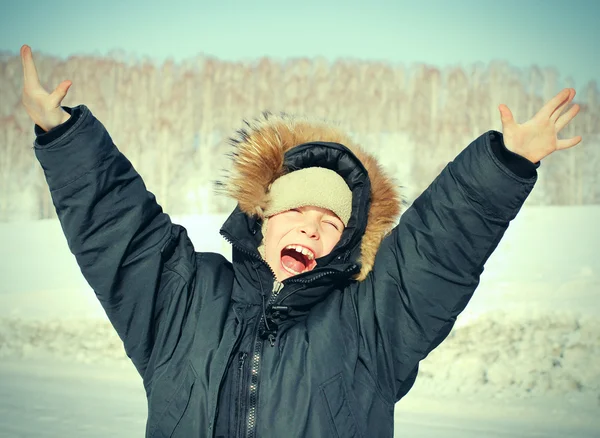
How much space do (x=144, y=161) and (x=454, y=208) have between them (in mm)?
13902

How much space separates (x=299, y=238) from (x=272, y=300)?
0.23 metres

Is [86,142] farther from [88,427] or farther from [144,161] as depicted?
[144,161]

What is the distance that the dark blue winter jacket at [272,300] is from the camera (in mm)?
2062

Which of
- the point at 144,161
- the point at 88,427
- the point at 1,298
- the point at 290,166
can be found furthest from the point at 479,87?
the point at 290,166

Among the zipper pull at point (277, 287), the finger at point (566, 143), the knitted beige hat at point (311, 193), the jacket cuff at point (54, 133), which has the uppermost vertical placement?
the finger at point (566, 143)

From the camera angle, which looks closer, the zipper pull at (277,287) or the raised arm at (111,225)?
the raised arm at (111,225)

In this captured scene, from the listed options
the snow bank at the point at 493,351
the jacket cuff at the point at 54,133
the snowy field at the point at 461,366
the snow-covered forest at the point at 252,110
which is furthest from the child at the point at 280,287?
the snow-covered forest at the point at 252,110

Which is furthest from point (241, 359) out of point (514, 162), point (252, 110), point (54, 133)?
point (252, 110)

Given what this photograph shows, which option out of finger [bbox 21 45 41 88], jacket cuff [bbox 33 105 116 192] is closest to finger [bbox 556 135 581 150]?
jacket cuff [bbox 33 105 116 192]

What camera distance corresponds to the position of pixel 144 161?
50.9 ft

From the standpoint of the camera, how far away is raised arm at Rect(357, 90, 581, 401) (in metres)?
2.06

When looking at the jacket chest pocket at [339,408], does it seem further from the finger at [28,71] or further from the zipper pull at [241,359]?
the finger at [28,71]

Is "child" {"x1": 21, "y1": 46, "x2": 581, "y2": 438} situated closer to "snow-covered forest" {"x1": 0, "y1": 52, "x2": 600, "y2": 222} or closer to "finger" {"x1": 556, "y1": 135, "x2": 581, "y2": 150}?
"finger" {"x1": 556, "y1": 135, "x2": 581, "y2": 150}

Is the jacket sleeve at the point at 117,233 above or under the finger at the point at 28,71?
under
